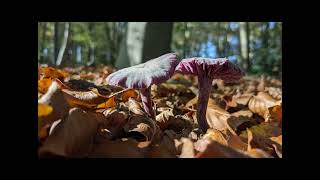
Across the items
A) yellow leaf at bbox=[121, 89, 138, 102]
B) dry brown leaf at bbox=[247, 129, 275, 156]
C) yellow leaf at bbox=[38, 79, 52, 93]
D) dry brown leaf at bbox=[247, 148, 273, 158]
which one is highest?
yellow leaf at bbox=[38, 79, 52, 93]

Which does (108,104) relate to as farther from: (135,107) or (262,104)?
(262,104)

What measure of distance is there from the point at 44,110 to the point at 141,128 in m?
0.50

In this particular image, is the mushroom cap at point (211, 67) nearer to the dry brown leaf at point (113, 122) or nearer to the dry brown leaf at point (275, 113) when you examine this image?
the dry brown leaf at point (113, 122)

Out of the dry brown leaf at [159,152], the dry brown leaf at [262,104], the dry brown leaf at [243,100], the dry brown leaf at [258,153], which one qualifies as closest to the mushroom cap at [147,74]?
the dry brown leaf at [159,152]

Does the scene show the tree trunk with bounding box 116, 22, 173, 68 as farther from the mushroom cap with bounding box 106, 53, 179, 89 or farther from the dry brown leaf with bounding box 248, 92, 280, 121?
the mushroom cap with bounding box 106, 53, 179, 89

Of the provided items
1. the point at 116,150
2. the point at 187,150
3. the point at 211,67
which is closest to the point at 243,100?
the point at 211,67

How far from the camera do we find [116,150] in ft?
4.84

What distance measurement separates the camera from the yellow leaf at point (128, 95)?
2430 mm

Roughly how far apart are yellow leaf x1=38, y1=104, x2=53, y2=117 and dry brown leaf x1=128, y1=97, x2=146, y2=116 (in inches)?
25.5

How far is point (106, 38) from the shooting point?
1088 inches

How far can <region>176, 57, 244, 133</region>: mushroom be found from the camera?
176 centimetres

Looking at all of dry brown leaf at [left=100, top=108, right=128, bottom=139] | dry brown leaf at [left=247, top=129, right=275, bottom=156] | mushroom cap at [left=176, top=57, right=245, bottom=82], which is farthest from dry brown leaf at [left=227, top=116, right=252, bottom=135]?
dry brown leaf at [left=100, top=108, right=128, bottom=139]

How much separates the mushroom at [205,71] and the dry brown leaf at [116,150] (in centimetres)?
53

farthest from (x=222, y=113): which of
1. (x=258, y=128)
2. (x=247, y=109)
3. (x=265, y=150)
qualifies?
(x=265, y=150)
